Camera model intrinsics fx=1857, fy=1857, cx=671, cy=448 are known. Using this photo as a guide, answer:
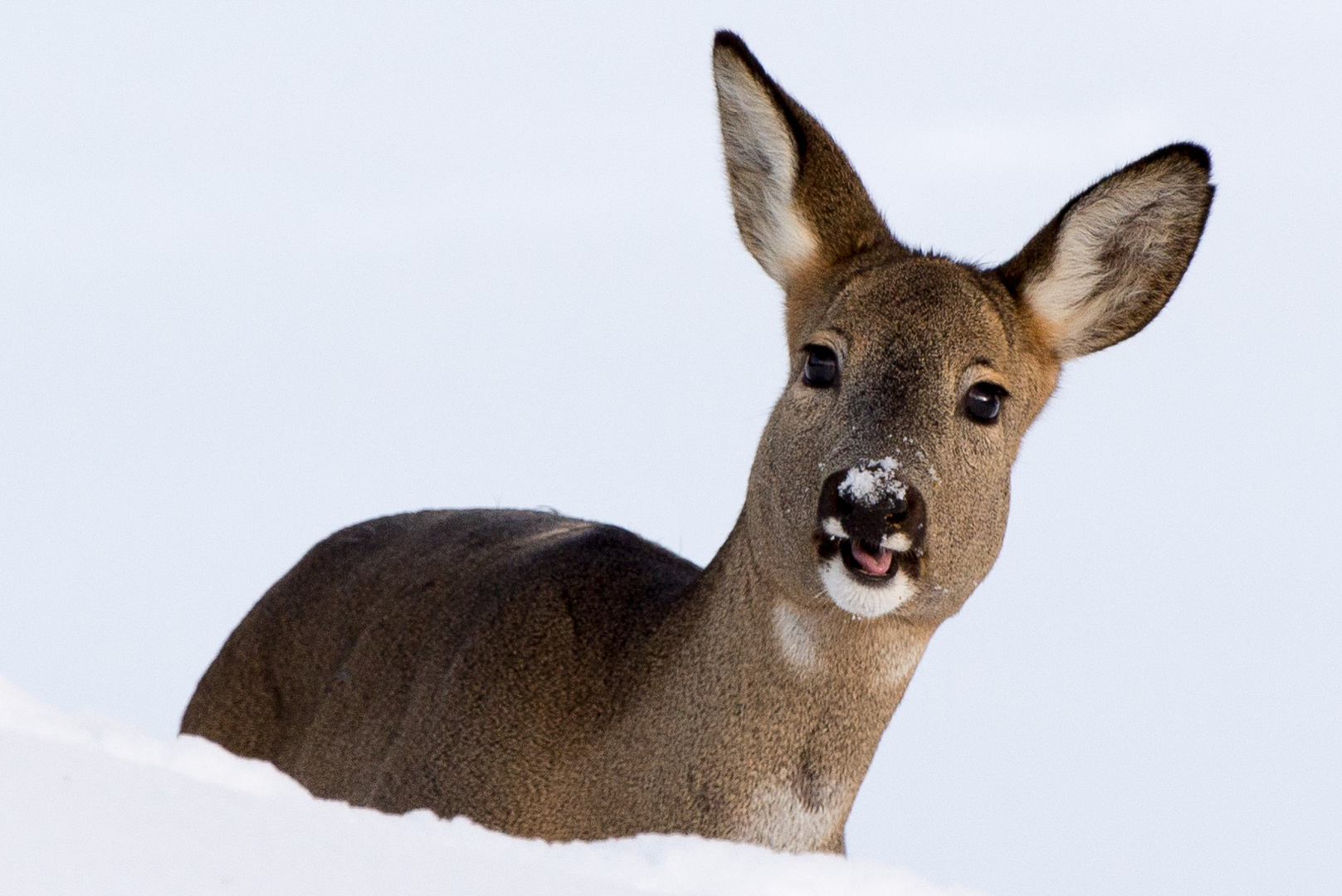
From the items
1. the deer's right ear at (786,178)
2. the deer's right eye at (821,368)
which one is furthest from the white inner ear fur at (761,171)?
the deer's right eye at (821,368)

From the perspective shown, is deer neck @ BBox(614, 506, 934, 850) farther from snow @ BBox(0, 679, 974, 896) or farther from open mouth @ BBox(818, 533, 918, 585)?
snow @ BBox(0, 679, 974, 896)

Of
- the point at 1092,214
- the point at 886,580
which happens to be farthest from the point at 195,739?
the point at 1092,214

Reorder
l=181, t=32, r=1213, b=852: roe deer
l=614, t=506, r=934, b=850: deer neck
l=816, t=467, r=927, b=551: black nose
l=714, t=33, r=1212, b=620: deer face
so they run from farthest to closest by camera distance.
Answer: l=614, t=506, r=934, b=850: deer neck → l=181, t=32, r=1213, b=852: roe deer → l=714, t=33, r=1212, b=620: deer face → l=816, t=467, r=927, b=551: black nose

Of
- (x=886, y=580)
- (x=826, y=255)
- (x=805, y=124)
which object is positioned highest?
(x=805, y=124)

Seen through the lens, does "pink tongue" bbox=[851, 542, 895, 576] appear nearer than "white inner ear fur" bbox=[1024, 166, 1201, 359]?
Yes

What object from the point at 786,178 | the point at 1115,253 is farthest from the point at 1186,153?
the point at 786,178

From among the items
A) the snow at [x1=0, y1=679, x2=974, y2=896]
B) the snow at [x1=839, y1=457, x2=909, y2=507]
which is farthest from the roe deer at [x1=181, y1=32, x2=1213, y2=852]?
the snow at [x1=0, y1=679, x2=974, y2=896]

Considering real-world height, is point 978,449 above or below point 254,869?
above

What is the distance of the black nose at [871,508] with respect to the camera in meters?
5.41

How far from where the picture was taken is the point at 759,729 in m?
5.89

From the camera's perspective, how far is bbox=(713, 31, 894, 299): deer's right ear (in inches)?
259

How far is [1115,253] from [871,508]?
200cm

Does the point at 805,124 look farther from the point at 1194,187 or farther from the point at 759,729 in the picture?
the point at 759,729

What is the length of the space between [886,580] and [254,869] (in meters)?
2.90
